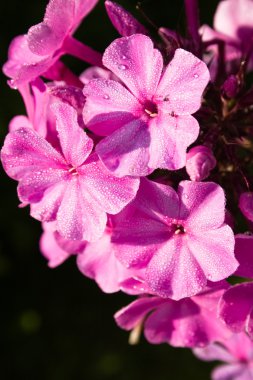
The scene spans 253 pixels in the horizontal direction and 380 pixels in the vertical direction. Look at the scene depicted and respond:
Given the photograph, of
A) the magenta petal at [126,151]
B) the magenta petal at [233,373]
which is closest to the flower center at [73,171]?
the magenta petal at [126,151]

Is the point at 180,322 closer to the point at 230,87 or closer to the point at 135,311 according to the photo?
the point at 135,311

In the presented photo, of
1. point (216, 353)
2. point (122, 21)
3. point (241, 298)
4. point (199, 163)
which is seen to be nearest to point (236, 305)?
point (241, 298)

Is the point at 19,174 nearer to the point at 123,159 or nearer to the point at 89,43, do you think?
the point at 123,159

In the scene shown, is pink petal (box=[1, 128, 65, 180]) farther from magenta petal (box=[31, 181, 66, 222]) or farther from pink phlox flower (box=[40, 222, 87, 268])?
pink phlox flower (box=[40, 222, 87, 268])

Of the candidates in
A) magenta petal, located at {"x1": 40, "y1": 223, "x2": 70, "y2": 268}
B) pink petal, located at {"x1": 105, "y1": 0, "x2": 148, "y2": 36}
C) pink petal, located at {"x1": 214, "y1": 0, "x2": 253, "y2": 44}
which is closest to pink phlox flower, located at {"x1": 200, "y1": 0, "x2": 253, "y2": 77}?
pink petal, located at {"x1": 214, "y1": 0, "x2": 253, "y2": 44}

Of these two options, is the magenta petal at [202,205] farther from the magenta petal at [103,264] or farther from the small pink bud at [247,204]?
the magenta petal at [103,264]

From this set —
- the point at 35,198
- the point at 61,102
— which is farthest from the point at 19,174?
the point at 61,102
